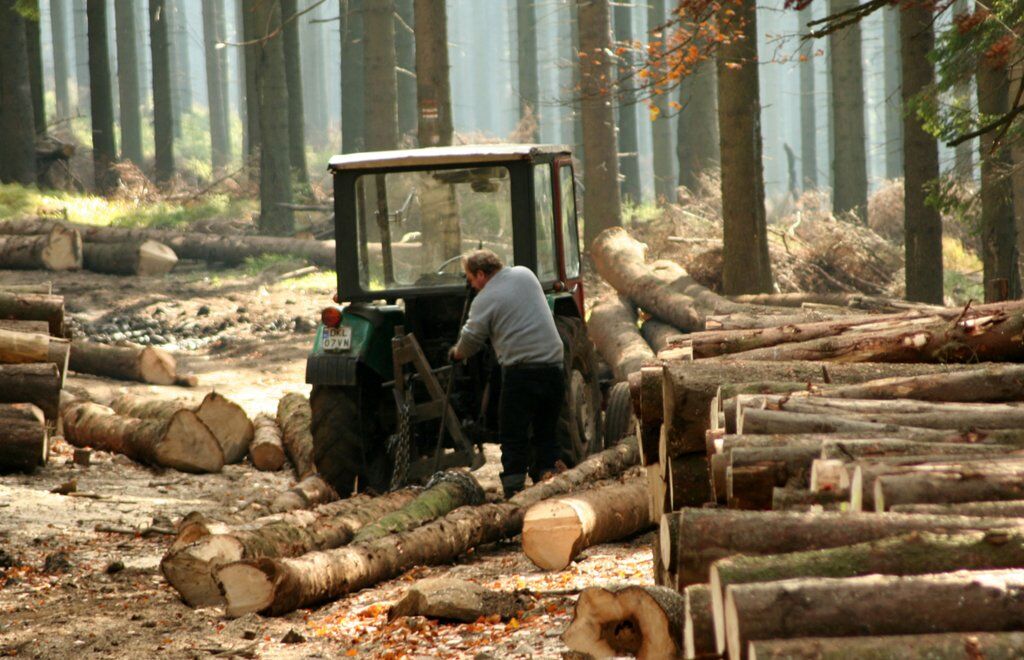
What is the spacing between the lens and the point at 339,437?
27.4 ft

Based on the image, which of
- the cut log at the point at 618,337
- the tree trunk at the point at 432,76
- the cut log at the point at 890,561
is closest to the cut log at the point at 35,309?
the cut log at the point at 618,337

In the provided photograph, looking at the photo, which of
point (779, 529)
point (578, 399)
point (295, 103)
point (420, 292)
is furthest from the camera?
point (295, 103)

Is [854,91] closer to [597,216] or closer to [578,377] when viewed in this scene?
[597,216]

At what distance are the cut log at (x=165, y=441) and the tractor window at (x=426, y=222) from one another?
76.9 inches

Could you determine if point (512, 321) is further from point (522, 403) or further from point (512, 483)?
point (512, 483)

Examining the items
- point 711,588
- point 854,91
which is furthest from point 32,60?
point 711,588

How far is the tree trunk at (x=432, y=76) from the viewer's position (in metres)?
16.1

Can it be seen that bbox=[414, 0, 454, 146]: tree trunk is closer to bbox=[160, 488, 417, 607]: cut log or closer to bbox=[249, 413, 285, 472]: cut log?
bbox=[249, 413, 285, 472]: cut log

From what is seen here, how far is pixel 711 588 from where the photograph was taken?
324cm

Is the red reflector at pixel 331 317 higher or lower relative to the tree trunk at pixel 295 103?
lower

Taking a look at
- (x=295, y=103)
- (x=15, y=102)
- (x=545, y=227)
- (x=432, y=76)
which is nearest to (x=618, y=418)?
(x=545, y=227)

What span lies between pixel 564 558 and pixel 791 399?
1.79 meters

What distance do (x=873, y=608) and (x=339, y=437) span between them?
5774 mm

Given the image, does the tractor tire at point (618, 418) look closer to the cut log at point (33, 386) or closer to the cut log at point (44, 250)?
the cut log at point (33, 386)
